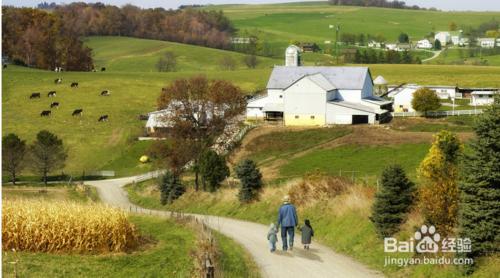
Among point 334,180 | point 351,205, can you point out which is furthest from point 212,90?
point 351,205

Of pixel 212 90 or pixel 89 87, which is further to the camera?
pixel 89 87

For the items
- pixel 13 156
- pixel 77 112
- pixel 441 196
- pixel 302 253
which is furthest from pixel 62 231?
pixel 77 112

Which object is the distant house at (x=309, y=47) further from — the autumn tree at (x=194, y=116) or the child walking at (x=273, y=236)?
the child walking at (x=273, y=236)

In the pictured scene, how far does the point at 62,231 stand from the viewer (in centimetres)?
2006

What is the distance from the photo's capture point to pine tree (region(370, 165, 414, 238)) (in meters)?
20.9

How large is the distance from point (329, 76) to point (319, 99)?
26.0 ft

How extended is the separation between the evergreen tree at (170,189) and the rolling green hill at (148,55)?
337ft

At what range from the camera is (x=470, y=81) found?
99.4 m

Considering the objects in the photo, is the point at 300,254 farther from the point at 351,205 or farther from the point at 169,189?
the point at 169,189

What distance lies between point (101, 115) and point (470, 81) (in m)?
53.3

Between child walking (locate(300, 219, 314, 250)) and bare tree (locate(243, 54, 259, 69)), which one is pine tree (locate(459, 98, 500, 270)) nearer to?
child walking (locate(300, 219, 314, 250))

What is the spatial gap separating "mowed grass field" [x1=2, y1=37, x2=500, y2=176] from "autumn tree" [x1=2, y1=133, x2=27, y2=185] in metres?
4.47

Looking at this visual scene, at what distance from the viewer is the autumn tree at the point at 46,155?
5772 centimetres

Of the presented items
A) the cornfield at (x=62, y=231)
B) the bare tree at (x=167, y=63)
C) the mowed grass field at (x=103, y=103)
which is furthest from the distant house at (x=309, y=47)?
the cornfield at (x=62, y=231)
